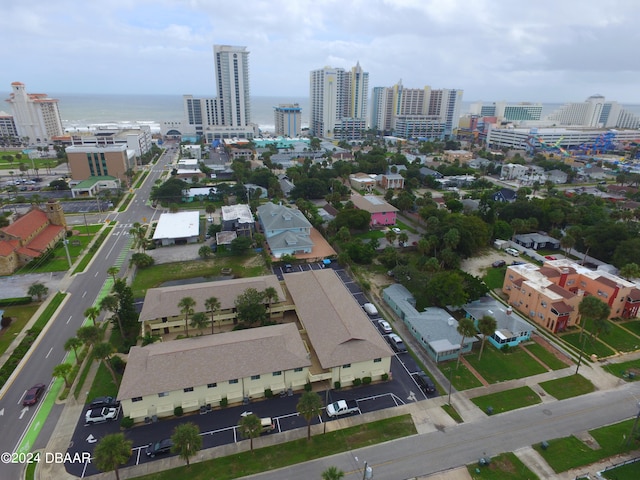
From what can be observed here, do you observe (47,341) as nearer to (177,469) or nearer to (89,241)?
(177,469)

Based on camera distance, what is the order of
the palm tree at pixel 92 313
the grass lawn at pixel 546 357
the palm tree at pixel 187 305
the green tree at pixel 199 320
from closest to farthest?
1. the green tree at pixel 199 320
2. the grass lawn at pixel 546 357
3. the palm tree at pixel 187 305
4. the palm tree at pixel 92 313

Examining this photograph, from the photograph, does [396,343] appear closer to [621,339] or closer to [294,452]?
[294,452]

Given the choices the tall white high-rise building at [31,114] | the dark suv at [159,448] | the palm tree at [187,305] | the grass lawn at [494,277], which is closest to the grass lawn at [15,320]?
the palm tree at [187,305]

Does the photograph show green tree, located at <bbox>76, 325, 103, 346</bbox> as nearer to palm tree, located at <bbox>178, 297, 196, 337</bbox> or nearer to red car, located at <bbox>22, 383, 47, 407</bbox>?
red car, located at <bbox>22, 383, 47, 407</bbox>

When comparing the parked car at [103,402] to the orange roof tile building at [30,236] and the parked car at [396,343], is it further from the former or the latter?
the orange roof tile building at [30,236]

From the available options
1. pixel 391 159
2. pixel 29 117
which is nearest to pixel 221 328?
pixel 391 159

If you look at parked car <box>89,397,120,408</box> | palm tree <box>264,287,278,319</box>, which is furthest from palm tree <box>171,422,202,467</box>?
palm tree <box>264,287,278,319</box>

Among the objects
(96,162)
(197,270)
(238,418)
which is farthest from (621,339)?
(96,162)
